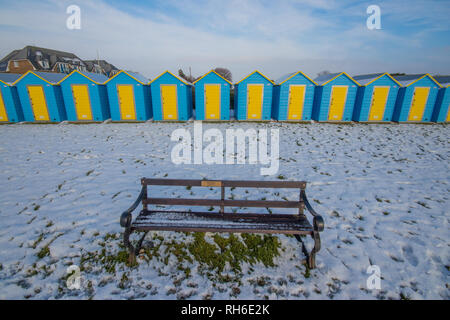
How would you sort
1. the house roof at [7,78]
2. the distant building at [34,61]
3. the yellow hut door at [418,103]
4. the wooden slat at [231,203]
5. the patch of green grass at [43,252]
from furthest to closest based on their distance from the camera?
the distant building at [34,61]
the yellow hut door at [418,103]
the house roof at [7,78]
the wooden slat at [231,203]
the patch of green grass at [43,252]

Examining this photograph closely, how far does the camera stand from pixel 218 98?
40.9 feet

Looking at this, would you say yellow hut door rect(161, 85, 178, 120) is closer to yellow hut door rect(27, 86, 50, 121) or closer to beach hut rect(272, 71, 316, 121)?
beach hut rect(272, 71, 316, 121)

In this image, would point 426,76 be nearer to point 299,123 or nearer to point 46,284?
point 299,123

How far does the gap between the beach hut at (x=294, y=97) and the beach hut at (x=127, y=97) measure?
7.77 metres

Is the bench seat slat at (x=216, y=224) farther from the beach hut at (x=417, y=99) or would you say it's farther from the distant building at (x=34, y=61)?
the distant building at (x=34, y=61)

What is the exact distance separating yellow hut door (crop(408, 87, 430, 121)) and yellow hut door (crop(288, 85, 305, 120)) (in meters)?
6.56

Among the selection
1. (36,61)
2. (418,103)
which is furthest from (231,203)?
(36,61)

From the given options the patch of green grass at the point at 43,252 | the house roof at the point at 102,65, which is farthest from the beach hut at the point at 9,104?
the house roof at the point at 102,65

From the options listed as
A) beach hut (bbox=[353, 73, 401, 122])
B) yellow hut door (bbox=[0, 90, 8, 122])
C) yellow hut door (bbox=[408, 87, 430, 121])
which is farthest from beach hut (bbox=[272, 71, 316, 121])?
yellow hut door (bbox=[0, 90, 8, 122])

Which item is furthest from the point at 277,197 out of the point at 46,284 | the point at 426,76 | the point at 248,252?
the point at 426,76

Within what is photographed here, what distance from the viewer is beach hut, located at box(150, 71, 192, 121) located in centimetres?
1200

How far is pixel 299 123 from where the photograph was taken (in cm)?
1260

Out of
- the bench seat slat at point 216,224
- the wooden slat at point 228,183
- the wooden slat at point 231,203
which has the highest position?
the wooden slat at point 228,183

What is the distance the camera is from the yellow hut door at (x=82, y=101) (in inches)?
468
